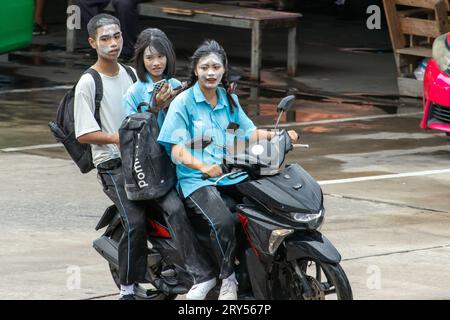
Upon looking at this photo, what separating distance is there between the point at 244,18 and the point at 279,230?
10.9 m

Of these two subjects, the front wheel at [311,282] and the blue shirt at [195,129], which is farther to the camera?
the blue shirt at [195,129]

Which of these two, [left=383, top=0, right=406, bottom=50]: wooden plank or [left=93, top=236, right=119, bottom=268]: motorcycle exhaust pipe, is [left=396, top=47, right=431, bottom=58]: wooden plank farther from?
[left=93, top=236, right=119, bottom=268]: motorcycle exhaust pipe

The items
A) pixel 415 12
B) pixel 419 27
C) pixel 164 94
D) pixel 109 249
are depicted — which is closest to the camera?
pixel 164 94

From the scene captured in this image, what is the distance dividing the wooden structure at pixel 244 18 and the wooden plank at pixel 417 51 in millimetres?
1676

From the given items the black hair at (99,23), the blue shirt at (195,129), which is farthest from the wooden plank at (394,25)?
the blue shirt at (195,129)

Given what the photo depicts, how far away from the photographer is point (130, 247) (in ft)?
25.0

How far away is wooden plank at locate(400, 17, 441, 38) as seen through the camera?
54.8ft

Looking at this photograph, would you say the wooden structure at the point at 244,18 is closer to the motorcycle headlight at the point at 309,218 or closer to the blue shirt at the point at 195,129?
the blue shirt at the point at 195,129

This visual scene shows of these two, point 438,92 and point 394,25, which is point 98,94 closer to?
point 438,92

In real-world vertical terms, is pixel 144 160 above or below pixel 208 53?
below

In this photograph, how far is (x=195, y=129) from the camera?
24.3 feet

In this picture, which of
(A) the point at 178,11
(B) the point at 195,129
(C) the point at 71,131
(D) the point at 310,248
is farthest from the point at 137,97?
(A) the point at 178,11

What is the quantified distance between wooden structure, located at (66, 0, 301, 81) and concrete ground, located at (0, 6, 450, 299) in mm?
397

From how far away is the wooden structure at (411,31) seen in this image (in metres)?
16.5
